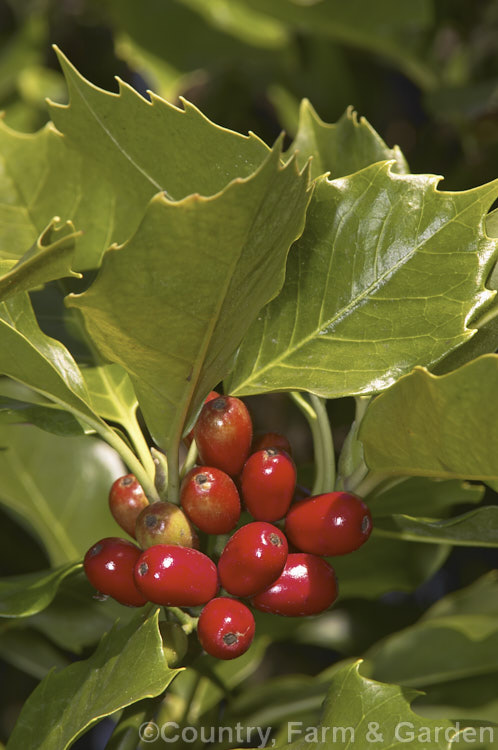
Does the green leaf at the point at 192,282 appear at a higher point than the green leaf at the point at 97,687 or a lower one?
higher

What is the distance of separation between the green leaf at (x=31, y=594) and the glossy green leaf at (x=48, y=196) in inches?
12.7

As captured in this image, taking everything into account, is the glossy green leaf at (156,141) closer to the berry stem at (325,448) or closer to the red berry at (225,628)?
the berry stem at (325,448)

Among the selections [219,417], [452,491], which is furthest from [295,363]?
[452,491]

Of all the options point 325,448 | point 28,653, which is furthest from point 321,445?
point 28,653

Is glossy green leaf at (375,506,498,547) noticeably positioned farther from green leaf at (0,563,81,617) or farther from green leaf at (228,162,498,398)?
green leaf at (0,563,81,617)

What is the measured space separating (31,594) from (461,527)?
1.42ft

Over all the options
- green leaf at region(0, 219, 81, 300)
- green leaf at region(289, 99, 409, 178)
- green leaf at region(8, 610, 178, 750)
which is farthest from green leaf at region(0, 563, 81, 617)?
green leaf at region(289, 99, 409, 178)

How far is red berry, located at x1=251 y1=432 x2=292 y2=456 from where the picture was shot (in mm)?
766

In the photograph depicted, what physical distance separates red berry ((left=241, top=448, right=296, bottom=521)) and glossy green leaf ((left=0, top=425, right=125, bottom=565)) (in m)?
0.45

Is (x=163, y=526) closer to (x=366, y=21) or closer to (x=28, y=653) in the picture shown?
(x=28, y=653)

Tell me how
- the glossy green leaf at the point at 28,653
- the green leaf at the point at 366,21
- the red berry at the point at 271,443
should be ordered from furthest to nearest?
1. the green leaf at the point at 366,21
2. the glossy green leaf at the point at 28,653
3. the red berry at the point at 271,443

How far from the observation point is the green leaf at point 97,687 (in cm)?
64

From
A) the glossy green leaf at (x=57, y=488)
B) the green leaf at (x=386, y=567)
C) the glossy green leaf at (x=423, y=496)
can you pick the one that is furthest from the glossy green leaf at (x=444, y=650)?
the glossy green leaf at (x=57, y=488)

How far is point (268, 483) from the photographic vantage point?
71 cm
